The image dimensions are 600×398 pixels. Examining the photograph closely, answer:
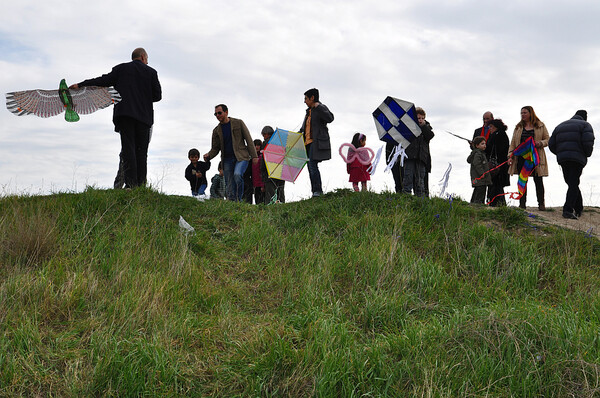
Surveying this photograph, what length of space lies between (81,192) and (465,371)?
6640 mm

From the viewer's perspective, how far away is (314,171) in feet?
34.2

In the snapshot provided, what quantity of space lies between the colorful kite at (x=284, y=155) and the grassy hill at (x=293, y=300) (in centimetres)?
241

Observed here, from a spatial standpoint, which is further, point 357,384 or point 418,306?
point 418,306

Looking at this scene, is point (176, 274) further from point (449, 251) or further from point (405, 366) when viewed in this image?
point (449, 251)

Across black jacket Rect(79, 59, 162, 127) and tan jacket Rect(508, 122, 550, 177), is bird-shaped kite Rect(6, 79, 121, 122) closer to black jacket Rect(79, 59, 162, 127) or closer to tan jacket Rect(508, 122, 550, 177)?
black jacket Rect(79, 59, 162, 127)

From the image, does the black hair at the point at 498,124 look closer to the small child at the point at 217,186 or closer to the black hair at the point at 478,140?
the black hair at the point at 478,140

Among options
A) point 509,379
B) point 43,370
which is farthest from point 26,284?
point 509,379

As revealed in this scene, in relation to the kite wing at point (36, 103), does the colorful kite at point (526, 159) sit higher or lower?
lower

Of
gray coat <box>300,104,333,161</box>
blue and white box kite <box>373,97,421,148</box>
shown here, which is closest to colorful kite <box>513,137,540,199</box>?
blue and white box kite <box>373,97,421,148</box>

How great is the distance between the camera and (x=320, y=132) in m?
10.2

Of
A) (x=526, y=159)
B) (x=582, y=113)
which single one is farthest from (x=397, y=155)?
(x=582, y=113)

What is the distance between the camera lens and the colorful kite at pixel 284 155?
35.4ft

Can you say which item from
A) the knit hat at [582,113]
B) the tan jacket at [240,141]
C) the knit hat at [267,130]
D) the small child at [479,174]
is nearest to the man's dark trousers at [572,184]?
the knit hat at [582,113]

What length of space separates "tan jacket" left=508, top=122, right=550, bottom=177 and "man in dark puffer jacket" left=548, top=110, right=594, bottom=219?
42cm
